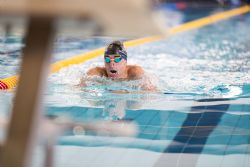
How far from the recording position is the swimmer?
193 inches

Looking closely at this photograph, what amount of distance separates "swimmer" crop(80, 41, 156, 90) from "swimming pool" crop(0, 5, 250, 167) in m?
0.09

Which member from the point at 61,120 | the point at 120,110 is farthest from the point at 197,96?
the point at 61,120

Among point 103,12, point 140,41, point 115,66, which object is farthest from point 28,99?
point 140,41

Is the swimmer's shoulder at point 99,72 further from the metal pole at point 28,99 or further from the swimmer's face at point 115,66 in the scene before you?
the metal pole at point 28,99

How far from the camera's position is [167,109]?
445cm

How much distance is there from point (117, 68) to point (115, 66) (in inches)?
1.8

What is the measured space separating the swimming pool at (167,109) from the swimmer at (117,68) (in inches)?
3.5

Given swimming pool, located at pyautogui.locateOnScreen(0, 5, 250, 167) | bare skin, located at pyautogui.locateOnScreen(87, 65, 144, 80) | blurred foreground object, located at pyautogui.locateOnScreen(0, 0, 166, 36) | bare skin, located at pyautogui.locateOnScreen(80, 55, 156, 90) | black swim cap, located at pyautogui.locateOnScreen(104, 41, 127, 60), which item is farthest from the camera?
bare skin, located at pyautogui.locateOnScreen(87, 65, 144, 80)

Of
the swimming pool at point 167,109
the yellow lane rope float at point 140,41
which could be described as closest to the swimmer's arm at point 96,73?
the swimming pool at point 167,109

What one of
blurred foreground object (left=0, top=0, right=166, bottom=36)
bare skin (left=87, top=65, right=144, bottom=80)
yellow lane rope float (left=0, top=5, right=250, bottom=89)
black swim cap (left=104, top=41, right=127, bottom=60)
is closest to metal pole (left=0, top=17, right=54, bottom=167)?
blurred foreground object (left=0, top=0, right=166, bottom=36)

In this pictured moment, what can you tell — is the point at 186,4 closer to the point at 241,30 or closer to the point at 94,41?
the point at 241,30

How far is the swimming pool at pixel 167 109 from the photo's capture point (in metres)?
3.16

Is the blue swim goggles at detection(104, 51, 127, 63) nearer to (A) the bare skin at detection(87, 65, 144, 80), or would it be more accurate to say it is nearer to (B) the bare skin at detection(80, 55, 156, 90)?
(B) the bare skin at detection(80, 55, 156, 90)

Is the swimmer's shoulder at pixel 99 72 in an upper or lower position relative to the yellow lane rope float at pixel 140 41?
lower
